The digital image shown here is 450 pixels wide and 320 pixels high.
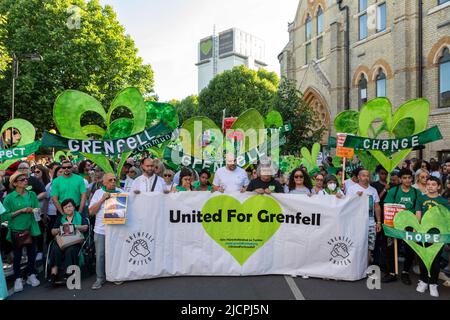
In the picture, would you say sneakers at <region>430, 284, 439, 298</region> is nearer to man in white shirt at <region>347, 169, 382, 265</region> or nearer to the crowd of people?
the crowd of people

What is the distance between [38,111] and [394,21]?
2027cm

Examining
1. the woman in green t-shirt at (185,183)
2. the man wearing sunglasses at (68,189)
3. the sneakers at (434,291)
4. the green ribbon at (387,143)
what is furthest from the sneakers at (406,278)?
the man wearing sunglasses at (68,189)

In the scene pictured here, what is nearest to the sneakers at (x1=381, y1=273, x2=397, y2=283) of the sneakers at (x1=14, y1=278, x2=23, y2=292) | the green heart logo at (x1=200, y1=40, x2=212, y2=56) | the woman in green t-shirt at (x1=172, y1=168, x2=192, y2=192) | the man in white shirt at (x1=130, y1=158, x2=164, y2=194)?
the woman in green t-shirt at (x1=172, y1=168, x2=192, y2=192)

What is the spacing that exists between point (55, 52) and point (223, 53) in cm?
14226

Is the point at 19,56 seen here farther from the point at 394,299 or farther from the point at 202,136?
the point at 394,299

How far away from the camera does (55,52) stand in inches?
872

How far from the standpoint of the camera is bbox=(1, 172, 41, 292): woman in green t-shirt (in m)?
5.70

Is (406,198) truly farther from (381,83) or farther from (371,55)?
(371,55)

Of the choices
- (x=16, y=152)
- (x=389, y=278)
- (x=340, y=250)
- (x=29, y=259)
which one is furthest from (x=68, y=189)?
(x=389, y=278)

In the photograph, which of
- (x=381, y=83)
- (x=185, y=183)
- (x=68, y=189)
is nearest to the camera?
(x=68, y=189)

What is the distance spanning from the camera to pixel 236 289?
5371mm

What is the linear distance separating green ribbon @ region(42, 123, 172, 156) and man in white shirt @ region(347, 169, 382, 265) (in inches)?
134

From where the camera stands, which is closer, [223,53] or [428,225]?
[428,225]

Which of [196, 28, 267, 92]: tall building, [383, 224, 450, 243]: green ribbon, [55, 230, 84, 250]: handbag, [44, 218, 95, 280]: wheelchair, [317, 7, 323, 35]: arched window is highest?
[196, 28, 267, 92]: tall building
